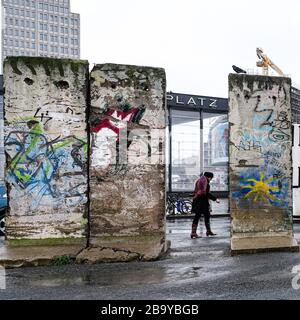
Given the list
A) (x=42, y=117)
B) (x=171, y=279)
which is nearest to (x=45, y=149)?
(x=42, y=117)

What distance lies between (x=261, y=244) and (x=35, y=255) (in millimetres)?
4149

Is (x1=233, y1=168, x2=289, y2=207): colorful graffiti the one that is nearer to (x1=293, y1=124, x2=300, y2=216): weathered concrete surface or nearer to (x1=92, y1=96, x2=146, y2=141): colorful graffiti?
(x1=92, y1=96, x2=146, y2=141): colorful graffiti

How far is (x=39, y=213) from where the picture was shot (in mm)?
8781

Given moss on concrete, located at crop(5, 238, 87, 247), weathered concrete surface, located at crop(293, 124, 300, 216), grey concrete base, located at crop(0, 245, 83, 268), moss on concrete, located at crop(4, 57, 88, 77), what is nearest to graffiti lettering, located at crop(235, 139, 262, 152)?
moss on concrete, located at crop(4, 57, 88, 77)

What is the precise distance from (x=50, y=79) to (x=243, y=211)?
172 inches

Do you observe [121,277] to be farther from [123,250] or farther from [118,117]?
[118,117]

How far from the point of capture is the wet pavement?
6.20 meters

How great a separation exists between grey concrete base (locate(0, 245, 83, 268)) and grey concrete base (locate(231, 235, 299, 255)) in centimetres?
288

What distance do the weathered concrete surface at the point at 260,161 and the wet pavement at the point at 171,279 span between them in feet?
2.08

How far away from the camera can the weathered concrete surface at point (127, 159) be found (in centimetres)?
898

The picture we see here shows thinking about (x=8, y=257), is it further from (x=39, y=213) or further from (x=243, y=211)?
(x=243, y=211)

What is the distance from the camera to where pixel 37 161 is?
8.82 m

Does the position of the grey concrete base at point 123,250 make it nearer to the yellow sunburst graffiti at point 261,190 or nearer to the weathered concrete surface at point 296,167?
the yellow sunburst graffiti at point 261,190
